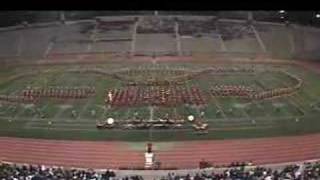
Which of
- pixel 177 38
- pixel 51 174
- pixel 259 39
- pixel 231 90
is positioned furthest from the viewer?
pixel 231 90

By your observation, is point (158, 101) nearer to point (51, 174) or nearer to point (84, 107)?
point (84, 107)

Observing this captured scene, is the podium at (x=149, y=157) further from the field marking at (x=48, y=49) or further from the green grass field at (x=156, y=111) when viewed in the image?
the field marking at (x=48, y=49)

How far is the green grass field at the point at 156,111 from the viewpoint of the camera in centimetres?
437

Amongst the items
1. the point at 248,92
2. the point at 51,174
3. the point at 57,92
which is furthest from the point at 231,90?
the point at 51,174

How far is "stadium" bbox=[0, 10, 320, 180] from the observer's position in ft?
13.9

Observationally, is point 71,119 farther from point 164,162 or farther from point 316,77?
point 316,77

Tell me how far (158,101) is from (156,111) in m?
0.07

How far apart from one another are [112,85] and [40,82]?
48 centimetres

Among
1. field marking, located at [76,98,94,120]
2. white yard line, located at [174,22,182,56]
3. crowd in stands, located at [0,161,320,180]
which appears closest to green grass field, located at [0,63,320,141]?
field marking, located at [76,98,94,120]

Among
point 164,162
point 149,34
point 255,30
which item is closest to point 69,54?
point 149,34

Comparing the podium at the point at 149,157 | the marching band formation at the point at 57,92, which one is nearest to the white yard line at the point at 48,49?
the marching band formation at the point at 57,92

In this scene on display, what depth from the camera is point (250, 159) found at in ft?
13.7

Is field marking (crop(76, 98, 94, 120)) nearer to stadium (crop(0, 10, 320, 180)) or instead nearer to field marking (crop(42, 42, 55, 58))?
stadium (crop(0, 10, 320, 180))

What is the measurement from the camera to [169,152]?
4.30 metres
